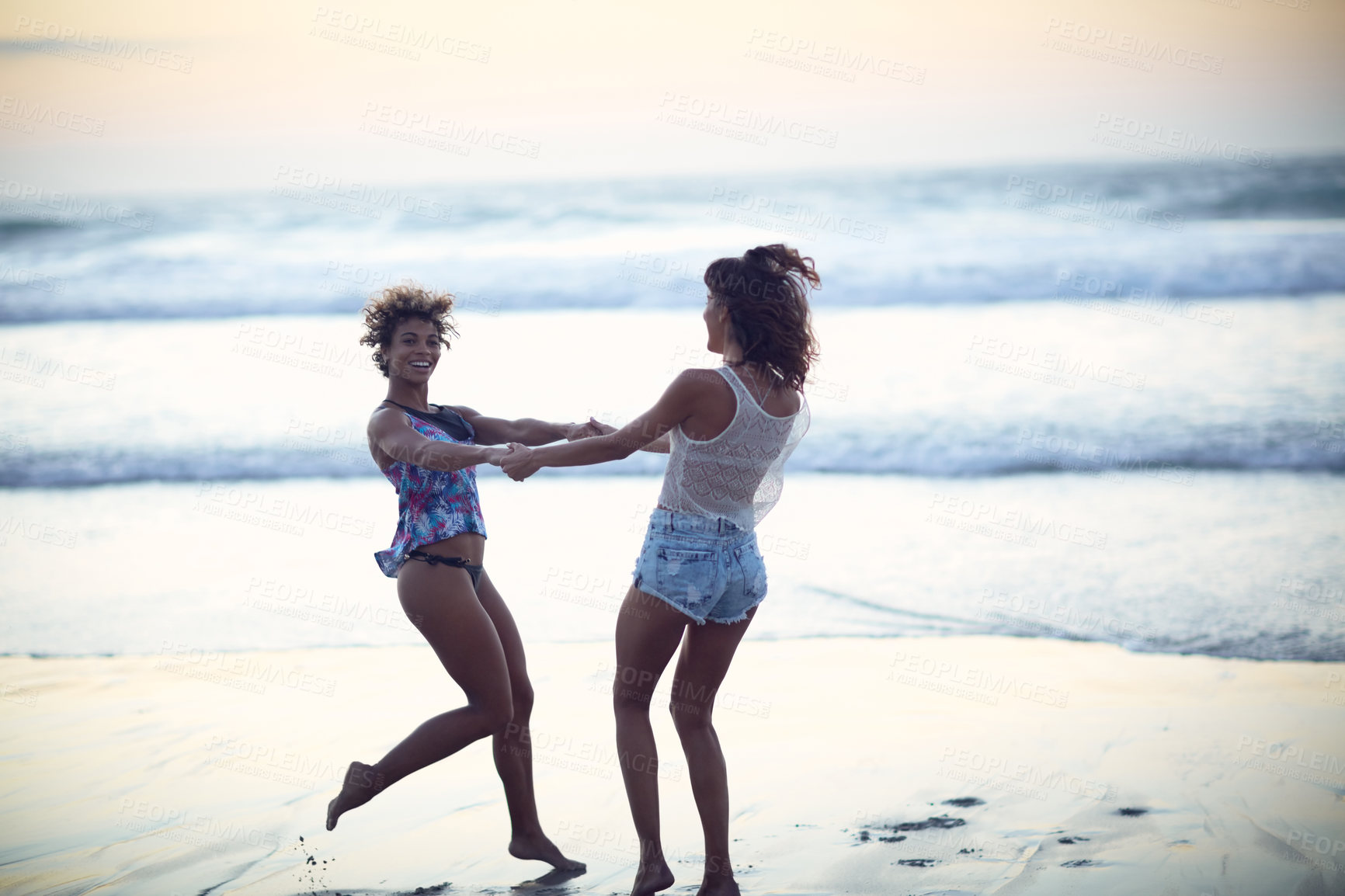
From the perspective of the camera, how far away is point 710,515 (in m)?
2.93

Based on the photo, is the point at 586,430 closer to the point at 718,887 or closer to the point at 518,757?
the point at 518,757

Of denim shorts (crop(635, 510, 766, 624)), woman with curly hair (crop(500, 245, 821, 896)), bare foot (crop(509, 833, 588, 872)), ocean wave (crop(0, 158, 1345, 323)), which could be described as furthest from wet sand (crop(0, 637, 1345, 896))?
ocean wave (crop(0, 158, 1345, 323))

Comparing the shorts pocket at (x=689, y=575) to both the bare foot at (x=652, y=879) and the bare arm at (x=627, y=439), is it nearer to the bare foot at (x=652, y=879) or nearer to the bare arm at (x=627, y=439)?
the bare arm at (x=627, y=439)

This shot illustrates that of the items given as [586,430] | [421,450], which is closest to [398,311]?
[421,450]

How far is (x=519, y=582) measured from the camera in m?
6.48

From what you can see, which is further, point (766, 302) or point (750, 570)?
point (750, 570)

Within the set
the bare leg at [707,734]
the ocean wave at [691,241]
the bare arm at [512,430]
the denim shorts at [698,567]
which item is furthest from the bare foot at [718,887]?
the ocean wave at [691,241]

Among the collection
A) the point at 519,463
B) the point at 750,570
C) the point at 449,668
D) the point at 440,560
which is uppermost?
the point at 519,463

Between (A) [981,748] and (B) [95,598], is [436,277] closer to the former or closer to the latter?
(B) [95,598]

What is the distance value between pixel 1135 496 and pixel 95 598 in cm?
745

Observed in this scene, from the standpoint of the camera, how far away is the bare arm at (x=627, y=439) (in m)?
2.81

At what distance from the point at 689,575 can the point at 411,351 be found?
1.28m

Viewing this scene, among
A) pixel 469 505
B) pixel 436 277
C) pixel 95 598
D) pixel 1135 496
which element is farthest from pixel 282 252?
pixel 469 505

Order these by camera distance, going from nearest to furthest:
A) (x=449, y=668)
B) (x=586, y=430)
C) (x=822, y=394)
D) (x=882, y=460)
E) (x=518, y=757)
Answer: (x=449, y=668)
(x=518, y=757)
(x=586, y=430)
(x=882, y=460)
(x=822, y=394)
